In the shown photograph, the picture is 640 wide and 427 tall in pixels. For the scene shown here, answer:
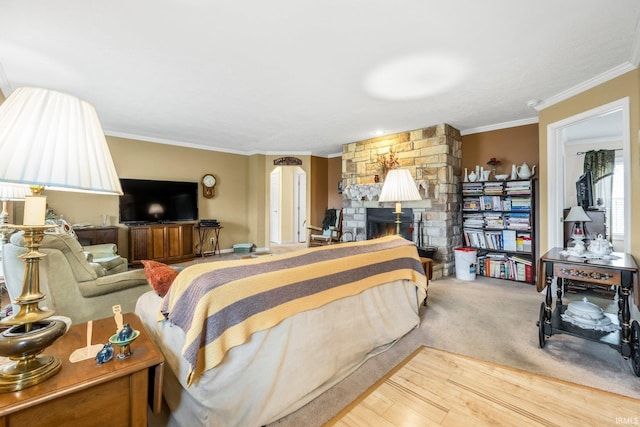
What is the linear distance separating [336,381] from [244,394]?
64 centimetres

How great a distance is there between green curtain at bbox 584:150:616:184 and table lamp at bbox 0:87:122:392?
23.9 ft

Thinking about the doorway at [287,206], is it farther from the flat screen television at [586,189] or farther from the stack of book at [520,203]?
the flat screen television at [586,189]

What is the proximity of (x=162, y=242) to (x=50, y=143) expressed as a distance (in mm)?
4726

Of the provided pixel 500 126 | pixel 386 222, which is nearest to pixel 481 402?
pixel 386 222

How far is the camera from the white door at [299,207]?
804 centimetres

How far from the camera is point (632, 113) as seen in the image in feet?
8.23

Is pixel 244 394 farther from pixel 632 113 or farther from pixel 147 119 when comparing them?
pixel 147 119

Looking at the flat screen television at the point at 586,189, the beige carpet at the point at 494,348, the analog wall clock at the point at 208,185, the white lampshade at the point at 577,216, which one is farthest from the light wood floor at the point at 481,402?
the analog wall clock at the point at 208,185

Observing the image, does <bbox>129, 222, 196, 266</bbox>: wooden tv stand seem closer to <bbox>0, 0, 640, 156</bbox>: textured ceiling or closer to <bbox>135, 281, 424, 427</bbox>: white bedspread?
<bbox>0, 0, 640, 156</bbox>: textured ceiling

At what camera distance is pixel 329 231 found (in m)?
5.77

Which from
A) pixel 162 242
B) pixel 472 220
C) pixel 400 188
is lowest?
pixel 162 242

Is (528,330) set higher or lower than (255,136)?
lower

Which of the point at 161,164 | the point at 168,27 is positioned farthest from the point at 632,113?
the point at 161,164

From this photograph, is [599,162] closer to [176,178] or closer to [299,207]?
[299,207]
